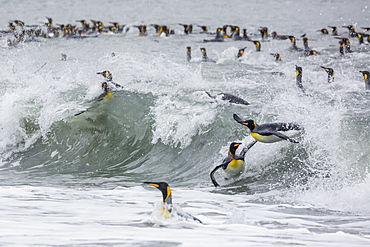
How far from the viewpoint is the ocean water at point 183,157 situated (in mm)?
4605

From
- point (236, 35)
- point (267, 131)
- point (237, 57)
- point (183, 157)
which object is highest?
point (236, 35)

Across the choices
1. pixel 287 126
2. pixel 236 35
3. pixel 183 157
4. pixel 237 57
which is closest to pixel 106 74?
pixel 183 157

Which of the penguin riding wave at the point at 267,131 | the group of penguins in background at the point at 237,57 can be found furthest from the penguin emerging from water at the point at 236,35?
the penguin riding wave at the point at 267,131

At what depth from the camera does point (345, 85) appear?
12.8 m

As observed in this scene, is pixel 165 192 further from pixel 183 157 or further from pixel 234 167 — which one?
pixel 183 157

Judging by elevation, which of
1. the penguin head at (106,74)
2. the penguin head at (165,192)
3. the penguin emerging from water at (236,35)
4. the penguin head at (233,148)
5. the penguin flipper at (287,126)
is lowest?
the penguin head at (165,192)

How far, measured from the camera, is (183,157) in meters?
9.26

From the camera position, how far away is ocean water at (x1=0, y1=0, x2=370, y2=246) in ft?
15.1

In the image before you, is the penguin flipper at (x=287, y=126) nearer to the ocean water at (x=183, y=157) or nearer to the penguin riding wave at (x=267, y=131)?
the penguin riding wave at (x=267, y=131)

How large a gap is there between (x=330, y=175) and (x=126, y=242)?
12.3 feet

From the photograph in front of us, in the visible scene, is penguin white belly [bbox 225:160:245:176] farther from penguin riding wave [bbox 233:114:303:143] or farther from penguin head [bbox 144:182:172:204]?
penguin head [bbox 144:182:172:204]

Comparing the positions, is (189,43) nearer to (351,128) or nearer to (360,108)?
(360,108)

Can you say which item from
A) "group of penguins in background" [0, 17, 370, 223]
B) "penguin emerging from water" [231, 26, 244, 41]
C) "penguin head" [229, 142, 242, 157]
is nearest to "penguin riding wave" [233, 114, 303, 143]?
A: "group of penguins in background" [0, 17, 370, 223]

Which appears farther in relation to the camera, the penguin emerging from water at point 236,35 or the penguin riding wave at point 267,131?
the penguin emerging from water at point 236,35
